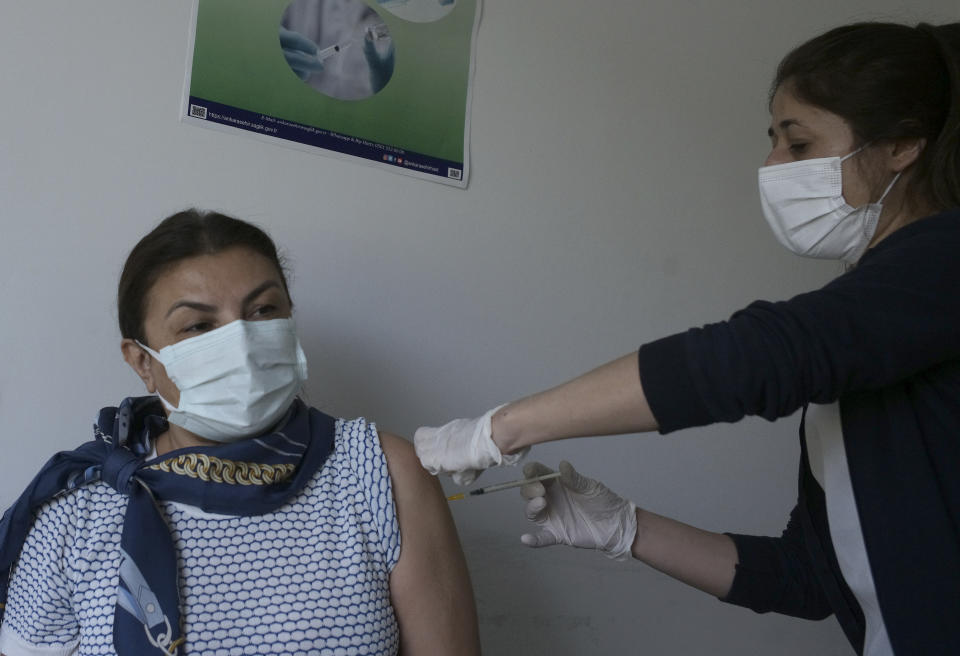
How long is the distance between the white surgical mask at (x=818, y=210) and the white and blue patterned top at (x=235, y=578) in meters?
0.73

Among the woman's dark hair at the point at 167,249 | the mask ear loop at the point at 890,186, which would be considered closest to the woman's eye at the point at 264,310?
the woman's dark hair at the point at 167,249

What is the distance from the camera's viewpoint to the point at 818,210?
124 centimetres

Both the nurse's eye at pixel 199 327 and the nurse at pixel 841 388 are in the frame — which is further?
the nurse's eye at pixel 199 327

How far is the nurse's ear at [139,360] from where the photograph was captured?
1393mm

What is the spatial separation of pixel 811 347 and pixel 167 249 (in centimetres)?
98

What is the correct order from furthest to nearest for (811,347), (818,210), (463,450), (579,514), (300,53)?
(300,53) < (579,514) < (818,210) < (463,450) < (811,347)

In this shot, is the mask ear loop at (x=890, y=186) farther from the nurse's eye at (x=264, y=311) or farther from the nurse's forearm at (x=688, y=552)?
the nurse's eye at (x=264, y=311)

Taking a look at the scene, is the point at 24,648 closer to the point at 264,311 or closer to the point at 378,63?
the point at 264,311

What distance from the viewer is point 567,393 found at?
3.27ft

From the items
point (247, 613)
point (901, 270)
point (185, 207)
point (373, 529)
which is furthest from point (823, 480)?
point (185, 207)

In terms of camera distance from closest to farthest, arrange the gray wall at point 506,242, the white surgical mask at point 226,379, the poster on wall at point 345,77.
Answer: the white surgical mask at point 226,379 < the gray wall at point 506,242 < the poster on wall at point 345,77

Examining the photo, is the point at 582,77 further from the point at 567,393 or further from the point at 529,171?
the point at 567,393

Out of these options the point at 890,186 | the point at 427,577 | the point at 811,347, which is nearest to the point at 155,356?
the point at 427,577

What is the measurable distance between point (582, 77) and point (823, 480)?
49.0 inches
